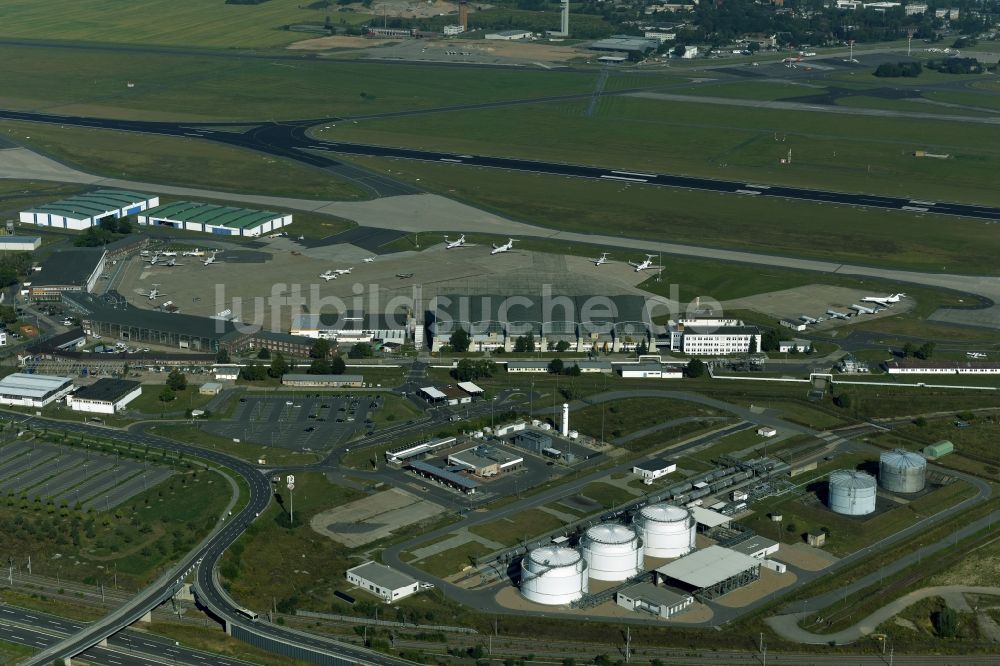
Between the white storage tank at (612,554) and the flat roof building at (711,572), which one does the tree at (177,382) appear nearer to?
the white storage tank at (612,554)

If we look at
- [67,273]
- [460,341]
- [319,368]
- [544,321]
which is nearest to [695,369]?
[544,321]

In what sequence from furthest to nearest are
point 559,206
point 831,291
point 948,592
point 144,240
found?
point 559,206, point 144,240, point 831,291, point 948,592

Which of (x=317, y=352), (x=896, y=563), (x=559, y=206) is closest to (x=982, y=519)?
(x=896, y=563)

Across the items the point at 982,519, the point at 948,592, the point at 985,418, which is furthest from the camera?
the point at 985,418

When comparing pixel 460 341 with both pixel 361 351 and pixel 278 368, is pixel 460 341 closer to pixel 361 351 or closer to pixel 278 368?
pixel 361 351

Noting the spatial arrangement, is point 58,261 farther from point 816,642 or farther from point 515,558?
point 816,642

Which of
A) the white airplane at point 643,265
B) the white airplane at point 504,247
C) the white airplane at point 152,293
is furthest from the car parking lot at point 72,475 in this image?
the white airplane at point 643,265
